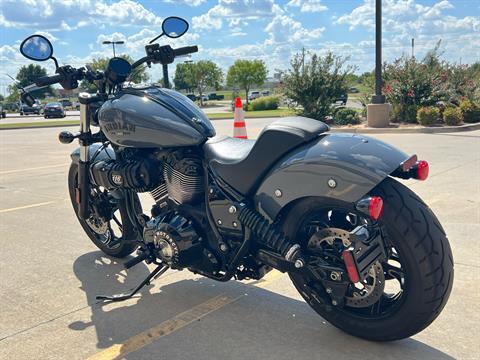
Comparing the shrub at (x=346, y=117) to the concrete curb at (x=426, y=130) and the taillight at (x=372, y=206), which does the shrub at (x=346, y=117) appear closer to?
the concrete curb at (x=426, y=130)

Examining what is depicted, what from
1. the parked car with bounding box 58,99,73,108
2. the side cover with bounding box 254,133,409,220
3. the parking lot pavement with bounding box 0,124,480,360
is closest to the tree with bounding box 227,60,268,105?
the parked car with bounding box 58,99,73,108

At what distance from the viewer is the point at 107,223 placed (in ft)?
14.9

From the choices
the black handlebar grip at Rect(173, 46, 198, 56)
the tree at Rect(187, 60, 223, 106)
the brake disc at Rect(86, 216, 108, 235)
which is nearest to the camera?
the black handlebar grip at Rect(173, 46, 198, 56)

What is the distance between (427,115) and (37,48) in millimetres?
13675

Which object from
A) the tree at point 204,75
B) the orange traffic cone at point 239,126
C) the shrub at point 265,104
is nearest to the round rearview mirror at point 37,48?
the orange traffic cone at point 239,126

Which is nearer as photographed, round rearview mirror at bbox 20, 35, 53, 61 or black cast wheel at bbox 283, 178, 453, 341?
black cast wheel at bbox 283, 178, 453, 341

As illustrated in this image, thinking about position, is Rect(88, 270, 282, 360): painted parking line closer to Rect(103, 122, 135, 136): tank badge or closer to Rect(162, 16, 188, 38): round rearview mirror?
Rect(103, 122, 135, 136): tank badge

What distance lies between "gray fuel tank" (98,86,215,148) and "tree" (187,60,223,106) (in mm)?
56058

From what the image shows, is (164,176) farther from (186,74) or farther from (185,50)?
(186,74)

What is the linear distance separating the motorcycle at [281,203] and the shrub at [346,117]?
14179 millimetres

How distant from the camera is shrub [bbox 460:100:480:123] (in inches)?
642

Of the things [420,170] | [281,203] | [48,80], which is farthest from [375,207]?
[48,80]

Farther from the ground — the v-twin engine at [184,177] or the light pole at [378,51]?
the light pole at [378,51]

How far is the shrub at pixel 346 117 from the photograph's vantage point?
57.5 ft
